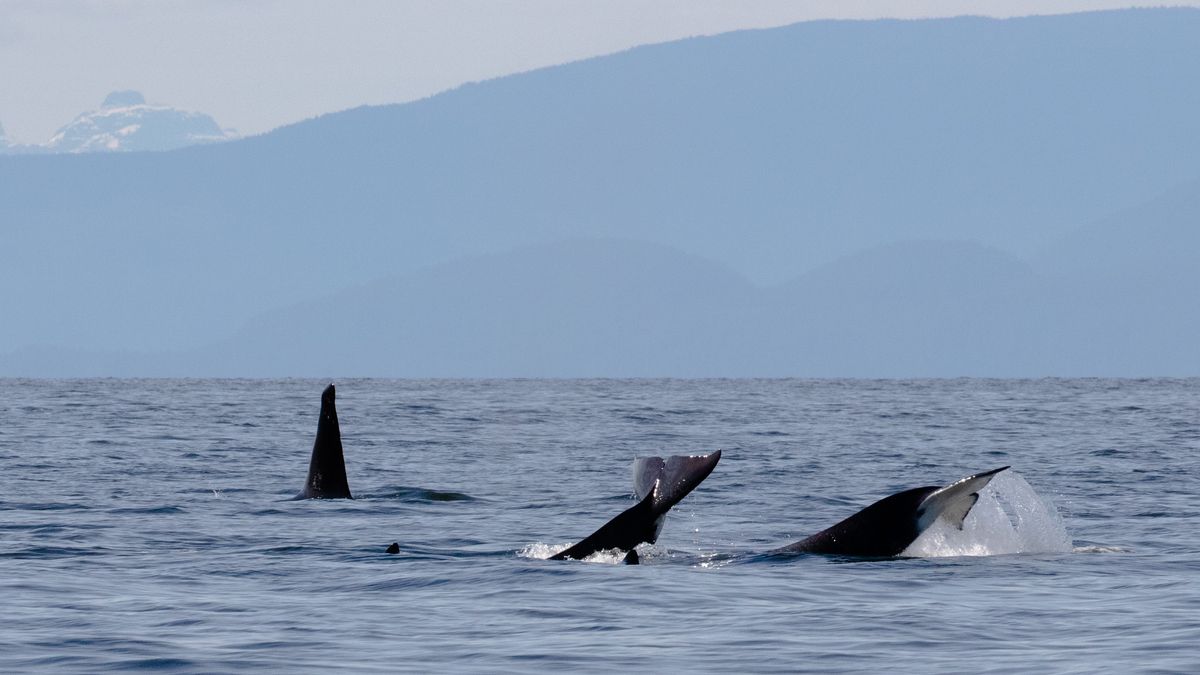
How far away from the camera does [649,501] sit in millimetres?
14344

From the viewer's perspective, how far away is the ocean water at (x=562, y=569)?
11.2 metres

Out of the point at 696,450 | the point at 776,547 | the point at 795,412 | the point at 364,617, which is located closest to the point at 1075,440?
the point at 696,450

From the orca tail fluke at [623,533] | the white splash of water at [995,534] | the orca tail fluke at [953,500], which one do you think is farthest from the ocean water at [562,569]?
the orca tail fluke at [953,500]

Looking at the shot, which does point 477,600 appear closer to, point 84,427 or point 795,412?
point 84,427

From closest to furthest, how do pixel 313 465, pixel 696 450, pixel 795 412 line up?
pixel 313 465 < pixel 696 450 < pixel 795 412

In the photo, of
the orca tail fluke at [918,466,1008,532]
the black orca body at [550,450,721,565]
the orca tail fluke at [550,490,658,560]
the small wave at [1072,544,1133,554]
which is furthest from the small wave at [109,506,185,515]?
the small wave at [1072,544,1133,554]

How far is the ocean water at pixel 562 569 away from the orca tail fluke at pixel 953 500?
1.50 ft

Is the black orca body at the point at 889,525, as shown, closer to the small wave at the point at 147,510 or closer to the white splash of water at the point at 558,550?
the white splash of water at the point at 558,550

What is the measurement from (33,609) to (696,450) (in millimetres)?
24546

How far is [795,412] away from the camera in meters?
56.2

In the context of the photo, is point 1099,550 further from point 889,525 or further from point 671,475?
point 671,475

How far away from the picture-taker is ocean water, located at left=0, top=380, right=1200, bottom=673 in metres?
11.2

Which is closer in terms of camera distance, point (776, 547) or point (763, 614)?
point (763, 614)

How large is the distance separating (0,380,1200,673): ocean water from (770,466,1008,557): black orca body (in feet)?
0.74
